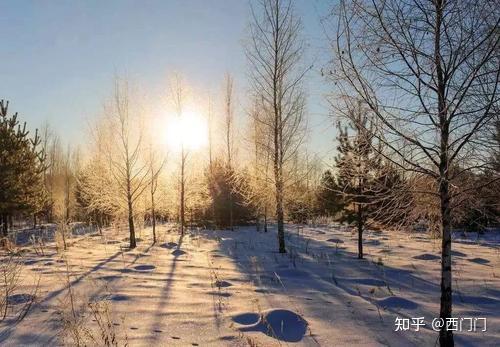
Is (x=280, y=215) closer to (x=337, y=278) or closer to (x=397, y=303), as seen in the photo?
(x=337, y=278)

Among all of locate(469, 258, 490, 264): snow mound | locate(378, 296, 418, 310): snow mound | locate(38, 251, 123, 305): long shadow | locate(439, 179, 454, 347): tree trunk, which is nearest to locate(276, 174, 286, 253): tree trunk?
locate(38, 251, 123, 305): long shadow

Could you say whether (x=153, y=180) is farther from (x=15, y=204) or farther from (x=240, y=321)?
(x=240, y=321)

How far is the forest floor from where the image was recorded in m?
4.84

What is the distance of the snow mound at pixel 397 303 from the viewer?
271 inches

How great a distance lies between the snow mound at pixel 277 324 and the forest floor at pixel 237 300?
0.04 ft

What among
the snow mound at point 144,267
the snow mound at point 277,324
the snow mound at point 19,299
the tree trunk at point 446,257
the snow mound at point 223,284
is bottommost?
the snow mound at point 144,267

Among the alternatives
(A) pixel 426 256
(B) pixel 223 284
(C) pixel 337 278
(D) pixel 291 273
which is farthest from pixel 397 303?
(A) pixel 426 256

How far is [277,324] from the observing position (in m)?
5.42

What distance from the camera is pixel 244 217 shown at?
95.9 ft

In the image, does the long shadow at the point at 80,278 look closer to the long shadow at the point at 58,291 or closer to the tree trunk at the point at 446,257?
the long shadow at the point at 58,291

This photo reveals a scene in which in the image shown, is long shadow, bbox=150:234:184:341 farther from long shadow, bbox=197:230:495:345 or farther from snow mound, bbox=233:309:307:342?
long shadow, bbox=197:230:495:345

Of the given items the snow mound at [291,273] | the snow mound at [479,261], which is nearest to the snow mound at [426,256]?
the snow mound at [479,261]

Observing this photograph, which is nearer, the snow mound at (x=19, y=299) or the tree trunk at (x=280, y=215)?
the snow mound at (x=19, y=299)

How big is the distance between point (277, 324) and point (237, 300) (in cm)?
141
